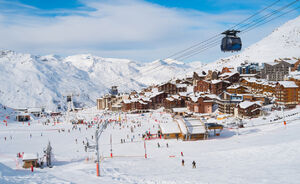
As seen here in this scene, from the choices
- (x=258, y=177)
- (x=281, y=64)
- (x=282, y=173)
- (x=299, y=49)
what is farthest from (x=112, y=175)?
(x=299, y=49)

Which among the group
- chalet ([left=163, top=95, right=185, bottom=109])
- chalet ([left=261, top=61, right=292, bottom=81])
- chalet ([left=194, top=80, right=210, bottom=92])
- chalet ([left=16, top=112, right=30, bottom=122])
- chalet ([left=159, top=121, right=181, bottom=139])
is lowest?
chalet ([left=159, top=121, right=181, bottom=139])

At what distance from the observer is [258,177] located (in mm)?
14719

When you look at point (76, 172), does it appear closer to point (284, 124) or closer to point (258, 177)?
point (258, 177)

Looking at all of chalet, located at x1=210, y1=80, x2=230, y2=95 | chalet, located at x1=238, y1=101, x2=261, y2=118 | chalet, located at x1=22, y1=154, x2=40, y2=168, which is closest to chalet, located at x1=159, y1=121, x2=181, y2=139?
chalet, located at x1=22, y1=154, x2=40, y2=168

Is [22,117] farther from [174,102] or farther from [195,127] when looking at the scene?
[195,127]

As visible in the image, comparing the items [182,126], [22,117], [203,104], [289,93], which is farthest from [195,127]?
[22,117]

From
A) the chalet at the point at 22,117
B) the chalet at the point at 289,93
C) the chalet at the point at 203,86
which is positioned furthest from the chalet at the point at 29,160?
the chalet at the point at 203,86

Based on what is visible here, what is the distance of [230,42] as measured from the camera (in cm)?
1709

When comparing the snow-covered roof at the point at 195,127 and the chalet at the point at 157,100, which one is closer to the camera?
the snow-covered roof at the point at 195,127

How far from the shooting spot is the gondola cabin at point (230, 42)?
17141 millimetres

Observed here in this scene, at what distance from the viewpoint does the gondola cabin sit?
1714cm

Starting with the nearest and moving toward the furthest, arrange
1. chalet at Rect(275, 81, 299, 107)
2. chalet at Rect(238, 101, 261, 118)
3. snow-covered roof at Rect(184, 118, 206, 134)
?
1. snow-covered roof at Rect(184, 118, 206, 134)
2. chalet at Rect(238, 101, 261, 118)
3. chalet at Rect(275, 81, 299, 107)

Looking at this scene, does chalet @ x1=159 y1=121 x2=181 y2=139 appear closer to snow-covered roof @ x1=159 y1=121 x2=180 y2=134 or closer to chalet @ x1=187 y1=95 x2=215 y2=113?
snow-covered roof @ x1=159 y1=121 x2=180 y2=134

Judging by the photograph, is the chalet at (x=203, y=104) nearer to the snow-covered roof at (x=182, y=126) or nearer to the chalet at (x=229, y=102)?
the chalet at (x=229, y=102)
